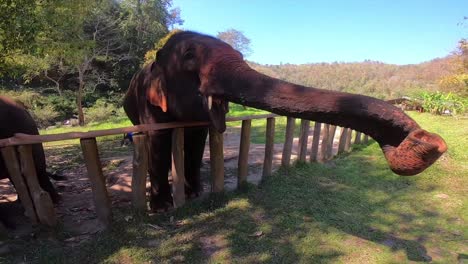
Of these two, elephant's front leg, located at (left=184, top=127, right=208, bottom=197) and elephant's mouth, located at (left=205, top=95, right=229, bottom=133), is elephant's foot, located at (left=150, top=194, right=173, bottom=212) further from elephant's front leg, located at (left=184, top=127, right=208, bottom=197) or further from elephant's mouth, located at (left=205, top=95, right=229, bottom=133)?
elephant's mouth, located at (left=205, top=95, right=229, bottom=133)

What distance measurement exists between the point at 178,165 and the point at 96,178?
976mm

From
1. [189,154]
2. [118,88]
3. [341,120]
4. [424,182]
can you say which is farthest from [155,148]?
[118,88]

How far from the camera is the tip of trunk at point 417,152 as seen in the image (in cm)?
242

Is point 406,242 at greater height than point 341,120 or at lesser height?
lesser

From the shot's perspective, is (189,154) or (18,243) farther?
(189,154)

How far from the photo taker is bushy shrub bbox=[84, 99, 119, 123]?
23312mm

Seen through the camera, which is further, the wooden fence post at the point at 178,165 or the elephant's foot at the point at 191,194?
the elephant's foot at the point at 191,194

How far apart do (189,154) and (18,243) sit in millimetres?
2192

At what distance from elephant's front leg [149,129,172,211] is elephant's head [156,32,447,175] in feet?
2.54

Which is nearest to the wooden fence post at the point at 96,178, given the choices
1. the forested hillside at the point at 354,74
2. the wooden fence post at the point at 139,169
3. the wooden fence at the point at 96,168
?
the wooden fence at the point at 96,168

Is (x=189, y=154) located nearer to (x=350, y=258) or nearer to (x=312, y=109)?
(x=350, y=258)

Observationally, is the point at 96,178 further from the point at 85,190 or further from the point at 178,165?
the point at 85,190

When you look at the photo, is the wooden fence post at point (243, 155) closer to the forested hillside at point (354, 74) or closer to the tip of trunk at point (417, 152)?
the tip of trunk at point (417, 152)

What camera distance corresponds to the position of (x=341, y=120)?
2.77 m
